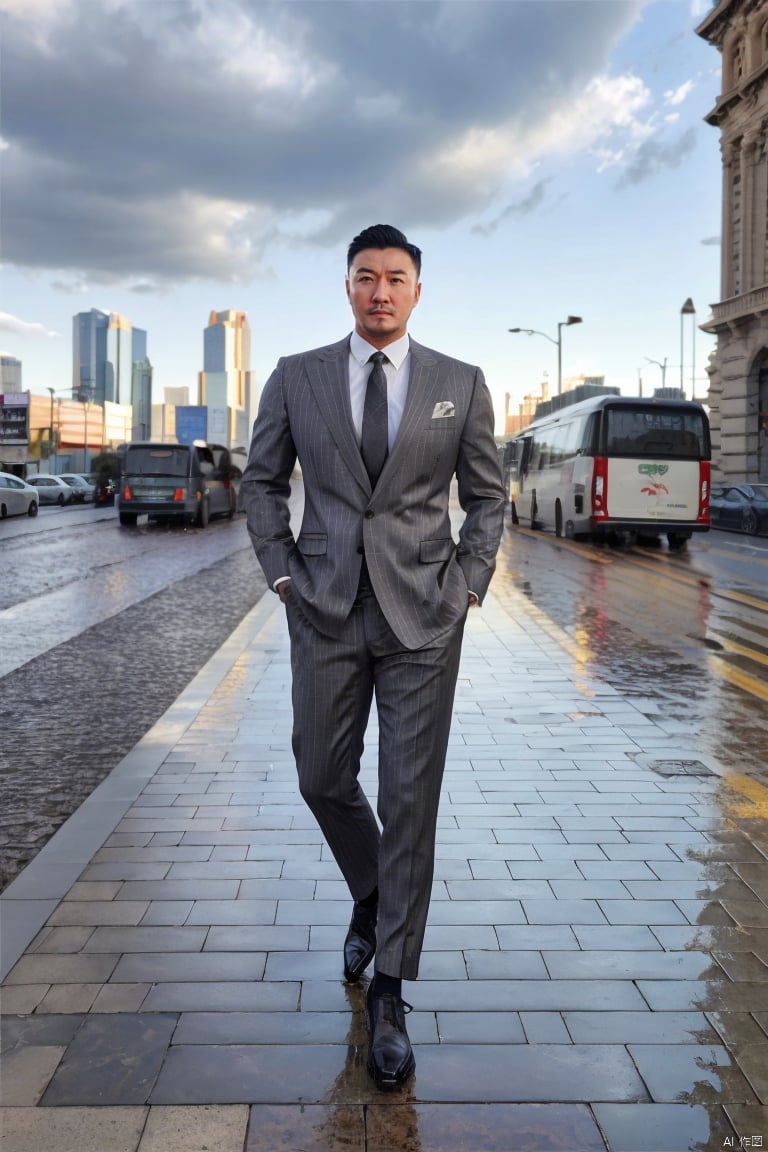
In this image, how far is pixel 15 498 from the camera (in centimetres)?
3809

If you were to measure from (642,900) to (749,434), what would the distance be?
133 feet

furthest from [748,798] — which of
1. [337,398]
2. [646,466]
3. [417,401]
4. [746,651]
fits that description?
[646,466]

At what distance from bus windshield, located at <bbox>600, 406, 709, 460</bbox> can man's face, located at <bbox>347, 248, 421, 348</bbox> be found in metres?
20.2

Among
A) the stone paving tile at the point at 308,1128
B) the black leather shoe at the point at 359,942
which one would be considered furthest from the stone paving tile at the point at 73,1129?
the black leather shoe at the point at 359,942

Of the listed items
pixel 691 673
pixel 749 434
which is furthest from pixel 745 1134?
pixel 749 434

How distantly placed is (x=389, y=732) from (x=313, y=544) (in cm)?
53

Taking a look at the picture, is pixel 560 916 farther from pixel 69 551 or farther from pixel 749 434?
pixel 749 434

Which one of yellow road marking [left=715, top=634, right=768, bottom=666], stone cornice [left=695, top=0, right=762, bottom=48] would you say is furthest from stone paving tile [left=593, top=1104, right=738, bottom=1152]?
stone cornice [left=695, top=0, right=762, bottom=48]

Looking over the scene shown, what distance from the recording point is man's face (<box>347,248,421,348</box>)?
3.15 metres

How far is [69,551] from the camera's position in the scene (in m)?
23.2

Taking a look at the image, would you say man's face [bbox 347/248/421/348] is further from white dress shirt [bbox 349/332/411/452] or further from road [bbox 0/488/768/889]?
road [bbox 0/488/768/889]

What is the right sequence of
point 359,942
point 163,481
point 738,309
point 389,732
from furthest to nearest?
1. point 738,309
2. point 163,481
3. point 359,942
4. point 389,732

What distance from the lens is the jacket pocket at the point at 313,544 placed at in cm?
311

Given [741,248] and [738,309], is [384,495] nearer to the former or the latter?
[738,309]
